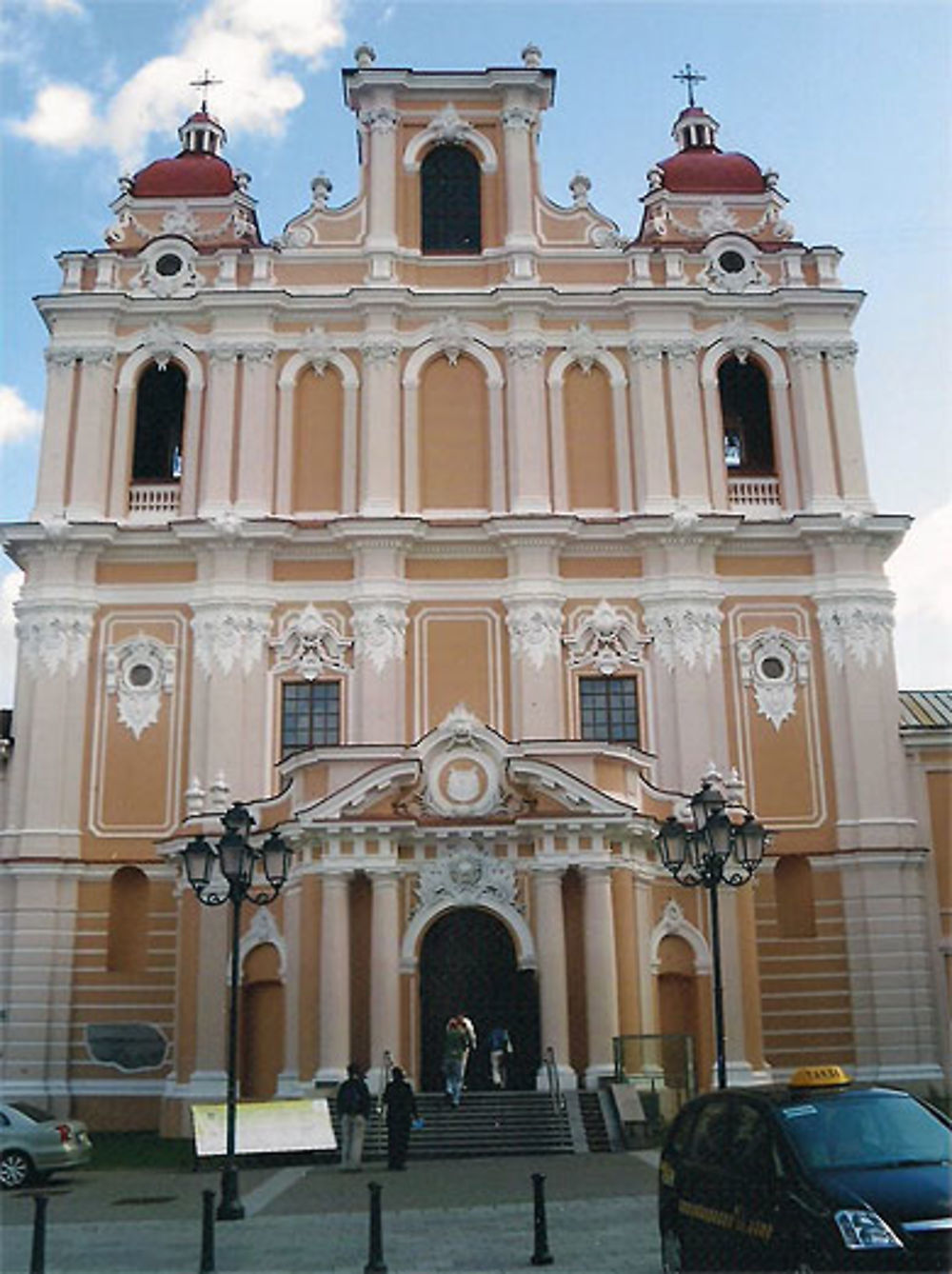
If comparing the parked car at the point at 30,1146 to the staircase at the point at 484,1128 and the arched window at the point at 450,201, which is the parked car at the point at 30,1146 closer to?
the staircase at the point at 484,1128

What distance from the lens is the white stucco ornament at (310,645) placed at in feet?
107

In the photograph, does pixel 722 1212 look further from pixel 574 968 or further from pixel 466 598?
pixel 466 598

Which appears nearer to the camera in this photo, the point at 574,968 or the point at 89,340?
the point at 574,968

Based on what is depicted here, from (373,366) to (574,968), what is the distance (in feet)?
53.6

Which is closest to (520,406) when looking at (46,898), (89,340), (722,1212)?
(89,340)

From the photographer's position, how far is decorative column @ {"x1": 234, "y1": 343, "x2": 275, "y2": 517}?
3384 cm

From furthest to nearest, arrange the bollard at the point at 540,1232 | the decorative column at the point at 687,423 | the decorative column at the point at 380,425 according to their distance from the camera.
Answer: the decorative column at the point at 687,423 → the decorative column at the point at 380,425 → the bollard at the point at 540,1232

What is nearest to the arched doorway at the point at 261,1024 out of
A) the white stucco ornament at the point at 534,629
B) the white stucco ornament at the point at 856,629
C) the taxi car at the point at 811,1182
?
the white stucco ornament at the point at 534,629

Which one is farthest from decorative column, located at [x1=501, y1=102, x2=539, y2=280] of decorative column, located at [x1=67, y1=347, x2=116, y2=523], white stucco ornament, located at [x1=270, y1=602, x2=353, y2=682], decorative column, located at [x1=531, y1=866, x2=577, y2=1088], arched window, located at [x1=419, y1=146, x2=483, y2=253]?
decorative column, located at [x1=531, y1=866, x2=577, y2=1088]

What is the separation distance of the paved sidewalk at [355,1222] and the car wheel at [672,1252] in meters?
0.87

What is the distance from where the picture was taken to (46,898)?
101 ft

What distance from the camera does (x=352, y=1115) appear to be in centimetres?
2259

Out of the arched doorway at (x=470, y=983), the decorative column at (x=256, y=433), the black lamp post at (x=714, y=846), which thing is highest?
the decorative column at (x=256, y=433)

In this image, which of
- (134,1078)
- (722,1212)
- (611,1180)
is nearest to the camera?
(722,1212)
